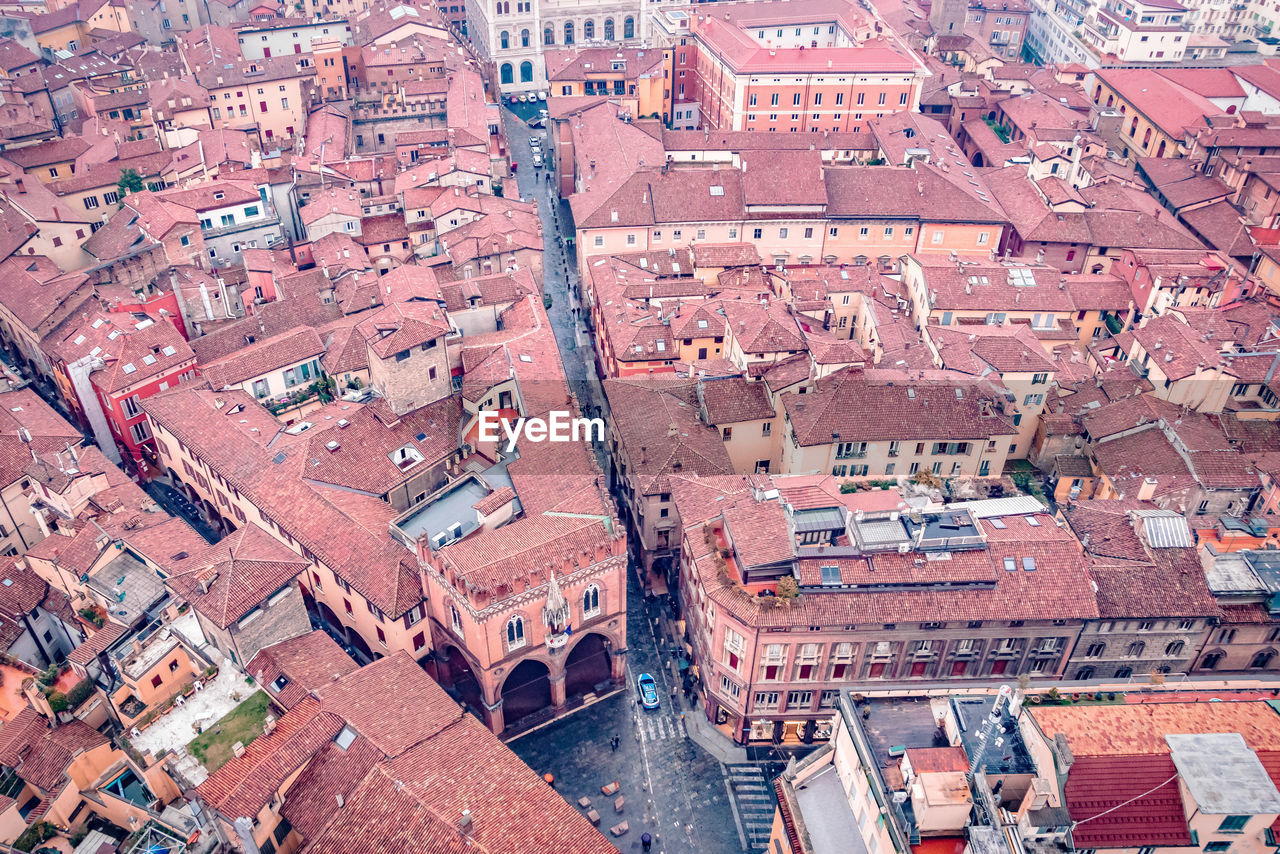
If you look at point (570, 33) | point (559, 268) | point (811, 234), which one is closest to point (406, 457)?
point (559, 268)

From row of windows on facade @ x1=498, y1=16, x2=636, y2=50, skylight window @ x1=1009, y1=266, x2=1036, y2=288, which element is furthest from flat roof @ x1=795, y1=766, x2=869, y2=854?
row of windows on facade @ x1=498, y1=16, x2=636, y2=50

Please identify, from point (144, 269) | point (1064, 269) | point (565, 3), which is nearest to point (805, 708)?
point (1064, 269)

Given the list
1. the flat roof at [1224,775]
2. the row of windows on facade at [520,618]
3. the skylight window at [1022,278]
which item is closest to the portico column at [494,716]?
the row of windows on facade at [520,618]

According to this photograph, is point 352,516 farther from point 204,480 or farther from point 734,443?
point 734,443

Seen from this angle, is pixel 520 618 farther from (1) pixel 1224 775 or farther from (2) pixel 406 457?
(1) pixel 1224 775

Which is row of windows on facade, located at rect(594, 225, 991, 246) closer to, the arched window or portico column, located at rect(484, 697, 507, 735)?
the arched window
